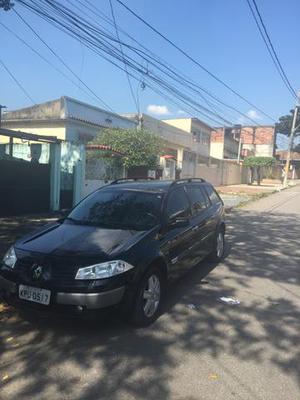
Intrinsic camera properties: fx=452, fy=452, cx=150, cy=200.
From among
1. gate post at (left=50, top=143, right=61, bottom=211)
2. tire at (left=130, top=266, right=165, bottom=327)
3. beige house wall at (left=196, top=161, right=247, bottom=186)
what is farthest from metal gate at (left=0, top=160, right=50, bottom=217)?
beige house wall at (left=196, top=161, right=247, bottom=186)

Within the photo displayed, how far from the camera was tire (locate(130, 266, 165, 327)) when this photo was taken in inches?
192

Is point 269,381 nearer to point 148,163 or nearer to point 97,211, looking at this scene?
point 97,211

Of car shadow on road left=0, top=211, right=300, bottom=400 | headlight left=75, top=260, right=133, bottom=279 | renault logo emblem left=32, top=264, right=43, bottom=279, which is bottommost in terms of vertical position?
car shadow on road left=0, top=211, right=300, bottom=400

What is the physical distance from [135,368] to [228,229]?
9418 millimetres

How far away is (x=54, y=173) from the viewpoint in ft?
46.6

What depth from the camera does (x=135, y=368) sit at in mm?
4035

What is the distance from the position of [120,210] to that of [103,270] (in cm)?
159

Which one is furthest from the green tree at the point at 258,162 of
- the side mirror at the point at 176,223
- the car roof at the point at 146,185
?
the side mirror at the point at 176,223

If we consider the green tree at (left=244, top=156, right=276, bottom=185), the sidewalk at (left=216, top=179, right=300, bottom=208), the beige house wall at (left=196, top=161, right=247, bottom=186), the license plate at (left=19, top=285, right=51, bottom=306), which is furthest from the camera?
the green tree at (left=244, top=156, right=276, bottom=185)

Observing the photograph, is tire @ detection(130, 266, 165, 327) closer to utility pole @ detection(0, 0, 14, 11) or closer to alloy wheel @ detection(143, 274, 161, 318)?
alloy wheel @ detection(143, 274, 161, 318)

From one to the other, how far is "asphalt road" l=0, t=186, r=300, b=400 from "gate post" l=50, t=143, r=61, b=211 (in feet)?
27.9

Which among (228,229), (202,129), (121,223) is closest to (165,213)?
(121,223)

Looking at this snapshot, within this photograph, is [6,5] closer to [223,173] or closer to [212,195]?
[212,195]

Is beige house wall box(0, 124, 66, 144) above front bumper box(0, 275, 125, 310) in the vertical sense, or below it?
above
